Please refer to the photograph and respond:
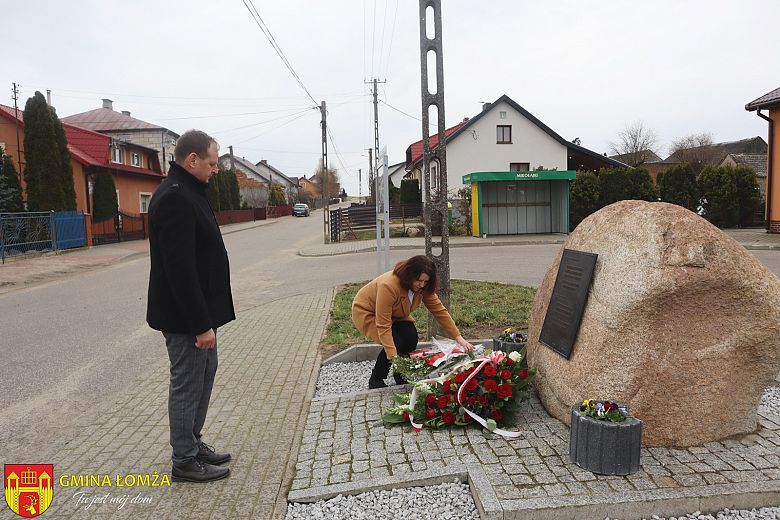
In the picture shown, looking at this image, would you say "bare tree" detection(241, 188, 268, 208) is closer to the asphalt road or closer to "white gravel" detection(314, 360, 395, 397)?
the asphalt road

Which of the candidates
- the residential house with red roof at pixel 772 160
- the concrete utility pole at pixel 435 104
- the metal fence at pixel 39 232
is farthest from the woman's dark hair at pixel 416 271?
the residential house with red roof at pixel 772 160

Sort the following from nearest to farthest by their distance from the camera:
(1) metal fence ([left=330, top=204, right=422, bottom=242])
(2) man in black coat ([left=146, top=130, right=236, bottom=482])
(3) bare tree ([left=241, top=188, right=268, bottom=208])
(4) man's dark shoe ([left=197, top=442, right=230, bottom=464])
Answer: (2) man in black coat ([left=146, top=130, right=236, bottom=482]) < (4) man's dark shoe ([left=197, top=442, right=230, bottom=464]) < (1) metal fence ([left=330, top=204, right=422, bottom=242]) < (3) bare tree ([left=241, top=188, right=268, bottom=208])

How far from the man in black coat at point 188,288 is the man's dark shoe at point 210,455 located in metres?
0.03

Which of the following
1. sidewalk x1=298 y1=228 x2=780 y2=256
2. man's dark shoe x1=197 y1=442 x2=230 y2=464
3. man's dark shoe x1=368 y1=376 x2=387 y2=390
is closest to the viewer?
man's dark shoe x1=197 y1=442 x2=230 y2=464

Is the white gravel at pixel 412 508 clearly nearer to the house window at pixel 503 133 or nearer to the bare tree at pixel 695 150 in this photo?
the house window at pixel 503 133

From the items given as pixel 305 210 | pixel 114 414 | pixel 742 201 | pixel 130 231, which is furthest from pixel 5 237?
pixel 305 210

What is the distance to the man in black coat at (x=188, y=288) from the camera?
3.13 m

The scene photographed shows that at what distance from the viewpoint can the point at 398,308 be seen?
4.84 meters

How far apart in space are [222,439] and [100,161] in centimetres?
2925

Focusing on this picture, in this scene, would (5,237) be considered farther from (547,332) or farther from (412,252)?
(547,332)

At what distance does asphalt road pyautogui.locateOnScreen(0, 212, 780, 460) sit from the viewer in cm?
510

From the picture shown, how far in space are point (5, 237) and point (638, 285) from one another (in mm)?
19875

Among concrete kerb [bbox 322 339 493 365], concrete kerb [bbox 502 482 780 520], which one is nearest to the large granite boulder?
concrete kerb [bbox 502 482 780 520]

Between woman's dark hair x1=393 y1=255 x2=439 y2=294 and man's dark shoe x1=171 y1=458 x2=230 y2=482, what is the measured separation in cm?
190
